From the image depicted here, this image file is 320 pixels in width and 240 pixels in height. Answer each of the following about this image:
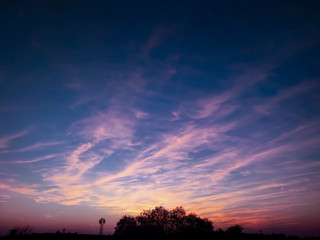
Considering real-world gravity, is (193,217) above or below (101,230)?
above

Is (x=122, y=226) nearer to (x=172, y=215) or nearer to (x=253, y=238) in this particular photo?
(x=172, y=215)

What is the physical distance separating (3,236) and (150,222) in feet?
175

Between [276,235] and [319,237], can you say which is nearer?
[319,237]

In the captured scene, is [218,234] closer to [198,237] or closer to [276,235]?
[198,237]

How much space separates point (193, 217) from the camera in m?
64.7

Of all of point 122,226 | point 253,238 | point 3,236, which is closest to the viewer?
point 3,236

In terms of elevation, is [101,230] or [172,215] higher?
[172,215]

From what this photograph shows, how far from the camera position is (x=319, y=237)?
2594 cm

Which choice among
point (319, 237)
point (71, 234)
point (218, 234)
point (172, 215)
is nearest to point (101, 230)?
point (172, 215)

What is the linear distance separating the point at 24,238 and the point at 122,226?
58577 millimetres

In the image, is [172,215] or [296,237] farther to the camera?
[172,215]

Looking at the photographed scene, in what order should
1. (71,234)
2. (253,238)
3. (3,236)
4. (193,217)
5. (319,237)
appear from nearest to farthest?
(3,236)
(319,237)
(71,234)
(253,238)
(193,217)

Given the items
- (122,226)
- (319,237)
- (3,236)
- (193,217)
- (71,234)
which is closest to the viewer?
(3,236)

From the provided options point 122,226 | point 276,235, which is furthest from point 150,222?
point 276,235
